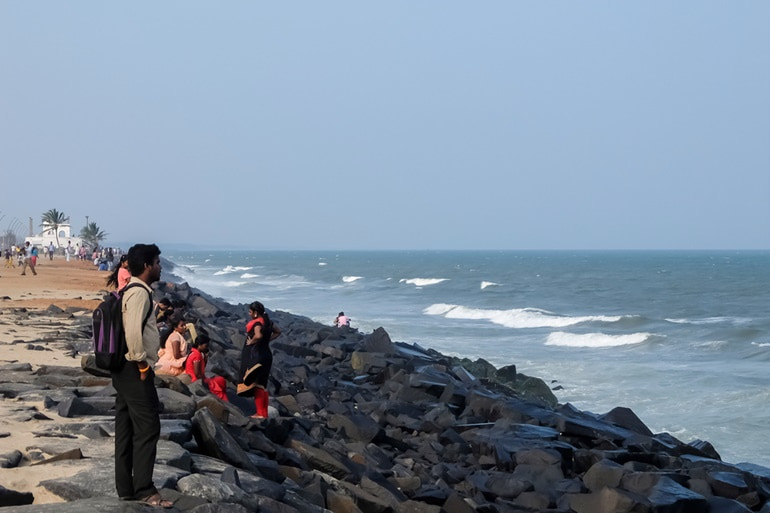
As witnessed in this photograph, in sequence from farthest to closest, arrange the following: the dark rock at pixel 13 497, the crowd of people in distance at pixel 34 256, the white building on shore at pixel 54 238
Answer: the white building on shore at pixel 54 238 < the crowd of people in distance at pixel 34 256 < the dark rock at pixel 13 497

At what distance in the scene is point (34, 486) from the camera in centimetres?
634

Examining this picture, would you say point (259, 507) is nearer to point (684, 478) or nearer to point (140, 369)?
point (140, 369)

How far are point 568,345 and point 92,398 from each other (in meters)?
23.4

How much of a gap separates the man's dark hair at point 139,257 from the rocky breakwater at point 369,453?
2.91 feet

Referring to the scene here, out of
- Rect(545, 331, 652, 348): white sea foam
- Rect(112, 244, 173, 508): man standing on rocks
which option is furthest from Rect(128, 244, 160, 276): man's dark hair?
Rect(545, 331, 652, 348): white sea foam

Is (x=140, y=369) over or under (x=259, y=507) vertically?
over

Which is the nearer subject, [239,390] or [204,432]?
[204,432]

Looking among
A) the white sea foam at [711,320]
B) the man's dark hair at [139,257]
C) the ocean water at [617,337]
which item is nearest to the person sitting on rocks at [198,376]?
the man's dark hair at [139,257]

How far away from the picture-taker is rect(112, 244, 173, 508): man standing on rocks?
18.6ft

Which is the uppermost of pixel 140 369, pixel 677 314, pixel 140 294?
pixel 140 294

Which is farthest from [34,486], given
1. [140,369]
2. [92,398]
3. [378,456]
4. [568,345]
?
[568,345]

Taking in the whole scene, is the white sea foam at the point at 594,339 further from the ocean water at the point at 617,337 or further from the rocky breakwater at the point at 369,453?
the rocky breakwater at the point at 369,453

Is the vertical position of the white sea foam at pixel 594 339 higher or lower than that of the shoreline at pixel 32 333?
lower

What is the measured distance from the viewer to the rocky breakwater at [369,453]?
6.91m
